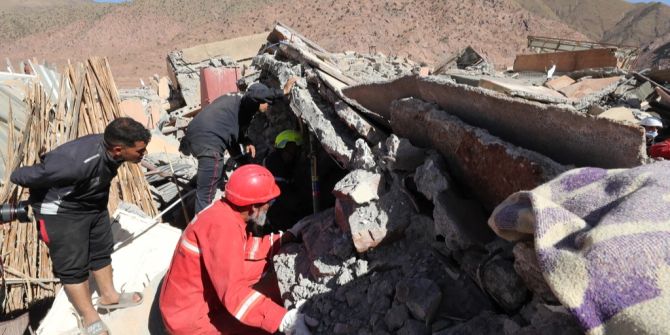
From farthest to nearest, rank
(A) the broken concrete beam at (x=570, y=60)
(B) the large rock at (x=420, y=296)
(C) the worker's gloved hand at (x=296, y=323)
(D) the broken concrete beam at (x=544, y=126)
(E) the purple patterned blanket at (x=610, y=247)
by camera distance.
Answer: (A) the broken concrete beam at (x=570, y=60) → (C) the worker's gloved hand at (x=296, y=323) → (B) the large rock at (x=420, y=296) → (D) the broken concrete beam at (x=544, y=126) → (E) the purple patterned blanket at (x=610, y=247)

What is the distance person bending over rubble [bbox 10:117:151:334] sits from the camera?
2.84 metres

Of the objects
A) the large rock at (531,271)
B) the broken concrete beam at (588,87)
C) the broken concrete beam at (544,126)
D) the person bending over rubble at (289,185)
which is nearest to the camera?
the large rock at (531,271)

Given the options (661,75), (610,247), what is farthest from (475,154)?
(661,75)

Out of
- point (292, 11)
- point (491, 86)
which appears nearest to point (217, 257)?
point (491, 86)

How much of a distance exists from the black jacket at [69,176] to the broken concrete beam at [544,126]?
93.5 inches

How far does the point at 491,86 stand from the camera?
2.70 m

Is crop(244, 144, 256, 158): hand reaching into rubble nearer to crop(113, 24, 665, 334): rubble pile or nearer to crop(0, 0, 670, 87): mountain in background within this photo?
crop(113, 24, 665, 334): rubble pile

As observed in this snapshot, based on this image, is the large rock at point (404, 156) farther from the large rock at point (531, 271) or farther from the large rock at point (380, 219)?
the large rock at point (531, 271)

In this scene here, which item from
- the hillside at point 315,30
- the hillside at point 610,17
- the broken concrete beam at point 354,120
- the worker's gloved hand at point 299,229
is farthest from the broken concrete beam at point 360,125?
the hillside at point 610,17

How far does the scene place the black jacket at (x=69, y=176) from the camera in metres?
2.80

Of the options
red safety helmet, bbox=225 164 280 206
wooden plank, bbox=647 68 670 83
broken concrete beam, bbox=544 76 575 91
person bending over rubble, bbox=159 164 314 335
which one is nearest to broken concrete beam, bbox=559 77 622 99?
broken concrete beam, bbox=544 76 575 91

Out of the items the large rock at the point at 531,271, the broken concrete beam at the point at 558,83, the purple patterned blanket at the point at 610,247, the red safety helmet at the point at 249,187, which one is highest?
the purple patterned blanket at the point at 610,247

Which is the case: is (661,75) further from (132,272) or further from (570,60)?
(132,272)

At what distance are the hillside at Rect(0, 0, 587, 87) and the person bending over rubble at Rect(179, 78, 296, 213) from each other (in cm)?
1864
